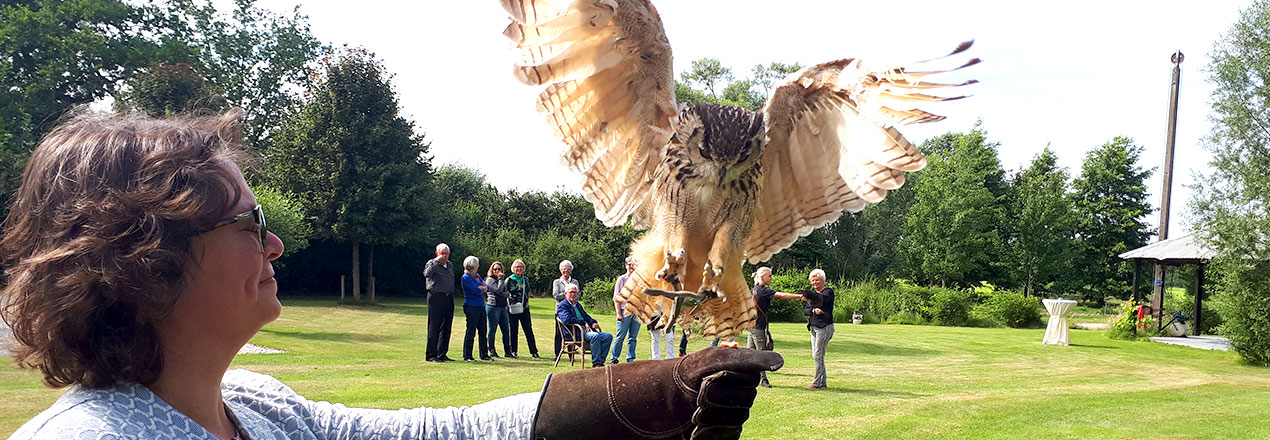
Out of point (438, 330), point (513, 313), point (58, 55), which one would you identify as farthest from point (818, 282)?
point (58, 55)

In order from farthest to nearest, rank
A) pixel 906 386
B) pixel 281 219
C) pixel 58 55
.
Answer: pixel 58 55 < pixel 281 219 < pixel 906 386

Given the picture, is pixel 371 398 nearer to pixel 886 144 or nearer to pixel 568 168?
pixel 568 168

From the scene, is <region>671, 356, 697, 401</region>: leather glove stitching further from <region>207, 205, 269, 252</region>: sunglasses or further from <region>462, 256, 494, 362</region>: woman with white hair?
<region>462, 256, 494, 362</region>: woman with white hair

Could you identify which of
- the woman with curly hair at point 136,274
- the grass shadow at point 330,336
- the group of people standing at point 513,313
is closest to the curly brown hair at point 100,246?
the woman with curly hair at point 136,274

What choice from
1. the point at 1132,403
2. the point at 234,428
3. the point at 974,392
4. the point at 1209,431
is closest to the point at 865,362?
the point at 974,392

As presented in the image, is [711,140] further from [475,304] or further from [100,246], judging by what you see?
[475,304]

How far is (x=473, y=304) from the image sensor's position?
11.5 metres

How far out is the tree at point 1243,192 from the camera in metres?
16.1

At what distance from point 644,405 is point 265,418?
0.84m

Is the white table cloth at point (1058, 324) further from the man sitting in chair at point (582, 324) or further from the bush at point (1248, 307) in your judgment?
the man sitting in chair at point (582, 324)

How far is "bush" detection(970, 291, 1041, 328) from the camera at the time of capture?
2622 centimetres

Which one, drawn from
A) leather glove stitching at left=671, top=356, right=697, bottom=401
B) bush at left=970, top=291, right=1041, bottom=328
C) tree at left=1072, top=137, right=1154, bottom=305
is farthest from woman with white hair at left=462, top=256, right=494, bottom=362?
tree at left=1072, top=137, right=1154, bottom=305

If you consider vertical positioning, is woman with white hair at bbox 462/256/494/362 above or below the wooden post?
below

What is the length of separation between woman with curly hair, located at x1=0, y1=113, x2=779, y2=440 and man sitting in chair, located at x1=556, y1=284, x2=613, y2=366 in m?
9.09
